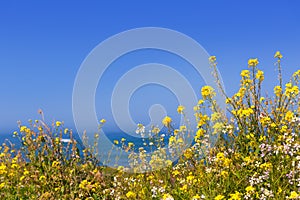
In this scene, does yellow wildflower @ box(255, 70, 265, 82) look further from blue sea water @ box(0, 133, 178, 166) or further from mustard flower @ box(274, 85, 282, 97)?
blue sea water @ box(0, 133, 178, 166)

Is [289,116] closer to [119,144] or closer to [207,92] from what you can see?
[207,92]

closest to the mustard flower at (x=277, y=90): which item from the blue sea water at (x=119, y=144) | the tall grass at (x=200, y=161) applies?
the tall grass at (x=200, y=161)

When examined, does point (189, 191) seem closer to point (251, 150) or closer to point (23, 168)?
point (251, 150)

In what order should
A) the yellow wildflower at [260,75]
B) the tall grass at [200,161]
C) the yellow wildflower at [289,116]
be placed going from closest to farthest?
the tall grass at [200,161]
the yellow wildflower at [289,116]
the yellow wildflower at [260,75]

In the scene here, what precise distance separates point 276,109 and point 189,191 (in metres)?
1.72

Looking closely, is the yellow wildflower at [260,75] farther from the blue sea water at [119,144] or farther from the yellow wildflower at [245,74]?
the blue sea water at [119,144]

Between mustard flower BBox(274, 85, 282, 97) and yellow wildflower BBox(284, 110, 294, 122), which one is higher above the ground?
mustard flower BBox(274, 85, 282, 97)

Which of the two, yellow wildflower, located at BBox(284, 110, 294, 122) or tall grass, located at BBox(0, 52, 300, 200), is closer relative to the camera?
tall grass, located at BBox(0, 52, 300, 200)

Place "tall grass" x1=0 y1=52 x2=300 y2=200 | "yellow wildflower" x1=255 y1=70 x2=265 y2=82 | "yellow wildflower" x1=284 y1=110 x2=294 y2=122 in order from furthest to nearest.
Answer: "yellow wildflower" x1=255 y1=70 x2=265 y2=82
"yellow wildflower" x1=284 y1=110 x2=294 y2=122
"tall grass" x1=0 y1=52 x2=300 y2=200

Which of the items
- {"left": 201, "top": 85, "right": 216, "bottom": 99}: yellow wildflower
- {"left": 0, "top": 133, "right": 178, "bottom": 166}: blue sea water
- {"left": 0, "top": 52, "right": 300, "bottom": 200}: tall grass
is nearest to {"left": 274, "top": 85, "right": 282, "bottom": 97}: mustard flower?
{"left": 0, "top": 52, "right": 300, "bottom": 200}: tall grass

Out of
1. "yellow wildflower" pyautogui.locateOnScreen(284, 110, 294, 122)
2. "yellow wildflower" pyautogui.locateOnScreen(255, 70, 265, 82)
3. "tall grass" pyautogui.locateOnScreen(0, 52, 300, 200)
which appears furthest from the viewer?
"yellow wildflower" pyautogui.locateOnScreen(255, 70, 265, 82)

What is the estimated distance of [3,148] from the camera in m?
6.89

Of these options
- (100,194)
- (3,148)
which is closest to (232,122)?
(100,194)

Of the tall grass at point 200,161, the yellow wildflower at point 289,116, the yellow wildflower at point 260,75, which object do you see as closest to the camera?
the tall grass at point 200,161
